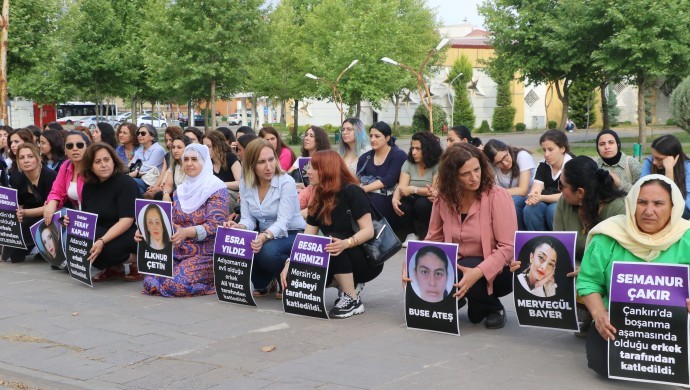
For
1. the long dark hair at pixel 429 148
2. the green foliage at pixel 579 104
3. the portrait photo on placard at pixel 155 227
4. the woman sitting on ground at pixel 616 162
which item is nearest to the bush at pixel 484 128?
the green foliage at pixel 579 104

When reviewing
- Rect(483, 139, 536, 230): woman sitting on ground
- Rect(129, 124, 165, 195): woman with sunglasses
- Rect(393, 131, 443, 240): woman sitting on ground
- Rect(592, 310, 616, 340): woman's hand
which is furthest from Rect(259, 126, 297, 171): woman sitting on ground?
Rect(592, 310, 616, 340): woman's hand

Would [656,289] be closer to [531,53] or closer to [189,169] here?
[189,169]

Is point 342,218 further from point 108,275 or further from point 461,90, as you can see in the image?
Answer: point 461,90

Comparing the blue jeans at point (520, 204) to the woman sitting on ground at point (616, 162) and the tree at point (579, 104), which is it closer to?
the woman sitting on ground at point (616, 162)

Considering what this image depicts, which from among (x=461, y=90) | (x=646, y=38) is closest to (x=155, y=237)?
(x=646, y=38)

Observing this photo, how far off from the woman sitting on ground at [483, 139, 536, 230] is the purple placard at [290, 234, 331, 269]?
143 inches

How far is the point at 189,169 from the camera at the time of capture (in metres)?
9.12

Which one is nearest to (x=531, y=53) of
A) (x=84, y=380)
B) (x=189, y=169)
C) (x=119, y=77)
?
(x=119, y=77)

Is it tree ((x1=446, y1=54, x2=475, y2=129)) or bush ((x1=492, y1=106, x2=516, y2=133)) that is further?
bush ((x1=492, y1=106, x2=516, y2=133))

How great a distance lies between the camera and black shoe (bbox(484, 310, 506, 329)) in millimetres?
7387

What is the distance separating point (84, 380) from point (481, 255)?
323 cm

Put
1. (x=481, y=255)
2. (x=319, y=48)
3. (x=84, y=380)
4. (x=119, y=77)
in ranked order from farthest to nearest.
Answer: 1. (x=319, y=48)
2. (x=119, y=77)
3. (x=481, y=255)
4. (x=84, y=380)

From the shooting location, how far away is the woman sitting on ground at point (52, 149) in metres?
12.0

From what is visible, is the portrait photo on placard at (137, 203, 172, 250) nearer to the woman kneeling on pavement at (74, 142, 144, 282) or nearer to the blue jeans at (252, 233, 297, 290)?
the woman kneeling on pavement at (74, 142, 144, 282)
